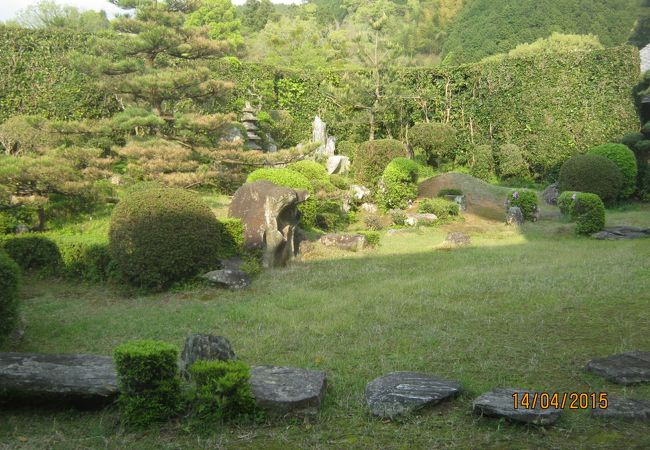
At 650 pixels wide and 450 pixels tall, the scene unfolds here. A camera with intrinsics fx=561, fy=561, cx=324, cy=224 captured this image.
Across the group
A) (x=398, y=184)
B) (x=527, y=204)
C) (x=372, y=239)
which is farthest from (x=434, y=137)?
(x=372, y=239)

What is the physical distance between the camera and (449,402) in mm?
3750

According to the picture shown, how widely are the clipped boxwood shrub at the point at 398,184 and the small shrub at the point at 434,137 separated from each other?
449 cm

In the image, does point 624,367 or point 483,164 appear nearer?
point 624,367

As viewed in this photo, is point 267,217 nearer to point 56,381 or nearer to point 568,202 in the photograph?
point 56,381

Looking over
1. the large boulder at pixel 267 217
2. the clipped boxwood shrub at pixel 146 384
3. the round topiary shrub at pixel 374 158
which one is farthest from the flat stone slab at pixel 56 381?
the round topiary shrub at pixel 374 158

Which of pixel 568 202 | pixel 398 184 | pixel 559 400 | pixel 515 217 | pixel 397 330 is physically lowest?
pixel 397 330

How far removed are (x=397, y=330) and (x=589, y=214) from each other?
7.26m

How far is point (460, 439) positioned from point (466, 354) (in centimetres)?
→ 155

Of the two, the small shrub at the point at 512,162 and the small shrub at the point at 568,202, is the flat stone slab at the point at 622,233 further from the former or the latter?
the small shrub at the point at 512,162

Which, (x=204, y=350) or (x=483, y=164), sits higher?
(x=483, y=164)

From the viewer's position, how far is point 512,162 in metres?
18.2

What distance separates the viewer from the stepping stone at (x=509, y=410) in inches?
130

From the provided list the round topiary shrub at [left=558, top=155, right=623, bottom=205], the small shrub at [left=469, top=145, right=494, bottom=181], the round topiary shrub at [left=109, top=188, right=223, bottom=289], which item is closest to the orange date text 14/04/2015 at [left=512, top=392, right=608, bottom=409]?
the round topiary shrub at [left=109, top=188, right=223, bottom=289]

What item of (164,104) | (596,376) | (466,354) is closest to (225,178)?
(164,104)
